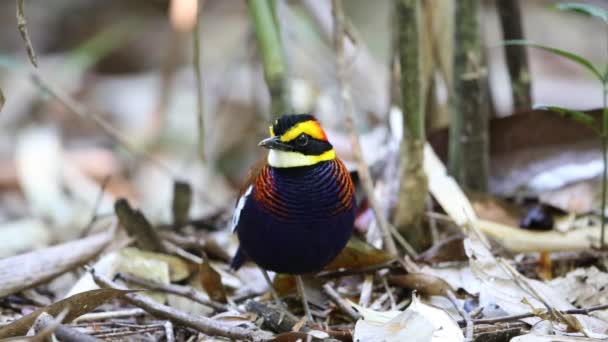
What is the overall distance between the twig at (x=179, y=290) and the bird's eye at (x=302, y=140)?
0.78 m

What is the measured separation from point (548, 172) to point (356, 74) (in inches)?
91.0

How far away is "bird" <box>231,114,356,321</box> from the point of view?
3.54 m

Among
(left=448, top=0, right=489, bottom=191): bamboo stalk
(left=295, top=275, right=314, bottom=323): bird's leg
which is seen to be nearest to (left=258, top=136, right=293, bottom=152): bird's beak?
(left=295, top=275, right=314, bottom=323): bird's leg

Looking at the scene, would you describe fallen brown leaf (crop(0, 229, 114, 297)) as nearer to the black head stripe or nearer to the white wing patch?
the white wing patch

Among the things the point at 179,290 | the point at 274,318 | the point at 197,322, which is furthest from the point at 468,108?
the point at 197,322

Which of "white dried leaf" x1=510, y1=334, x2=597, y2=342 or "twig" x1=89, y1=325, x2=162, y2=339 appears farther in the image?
"twig" x1=89, y1=325, x2=162, y2=339

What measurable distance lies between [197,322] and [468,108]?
1.73m

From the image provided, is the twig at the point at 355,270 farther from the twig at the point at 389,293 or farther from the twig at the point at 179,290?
the twig at the point at 179,290

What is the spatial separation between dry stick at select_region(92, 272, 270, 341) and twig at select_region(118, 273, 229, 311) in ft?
1.01

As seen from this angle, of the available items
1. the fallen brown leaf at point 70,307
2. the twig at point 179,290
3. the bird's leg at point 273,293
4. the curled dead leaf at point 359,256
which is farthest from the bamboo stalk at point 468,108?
the fallen brown leaf at point 70,307

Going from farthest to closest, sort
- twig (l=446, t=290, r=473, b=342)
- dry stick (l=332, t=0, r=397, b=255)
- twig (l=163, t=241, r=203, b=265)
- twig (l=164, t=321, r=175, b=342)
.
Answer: twig (l=163, t=241, r=203, b=265) → dry stick (l=332, t=0, r=397, b=255) → twig (l=164, t=321, r=175, b=342) → twig (l=446, t=290, r=473, b=342)

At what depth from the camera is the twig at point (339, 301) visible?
11.8 feet

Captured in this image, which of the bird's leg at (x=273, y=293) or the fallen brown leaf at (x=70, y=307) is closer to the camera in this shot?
the fallen brown leaf at (x=70, y=307)

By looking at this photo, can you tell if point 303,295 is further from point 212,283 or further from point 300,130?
point 300,130
